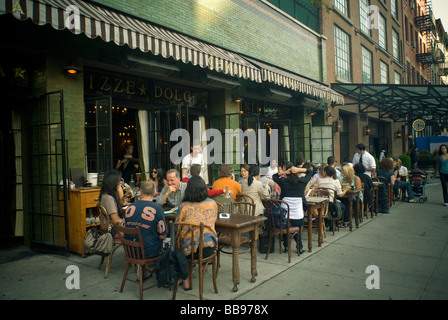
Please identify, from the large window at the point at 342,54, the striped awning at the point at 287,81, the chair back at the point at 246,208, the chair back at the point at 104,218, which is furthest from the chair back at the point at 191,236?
the large window at the point at 342,54

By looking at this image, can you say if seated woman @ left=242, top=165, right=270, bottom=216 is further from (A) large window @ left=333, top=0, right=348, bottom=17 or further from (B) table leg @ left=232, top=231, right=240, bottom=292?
(A) large window @ left=333, top=0, right=348, bottom=17

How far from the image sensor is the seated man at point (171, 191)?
5121 mm

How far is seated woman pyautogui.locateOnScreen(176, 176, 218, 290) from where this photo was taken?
3947 mm

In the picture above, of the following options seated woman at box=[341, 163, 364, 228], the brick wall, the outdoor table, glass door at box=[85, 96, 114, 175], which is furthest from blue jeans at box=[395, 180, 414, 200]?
glass door at box=[85, 96, 114, 175]

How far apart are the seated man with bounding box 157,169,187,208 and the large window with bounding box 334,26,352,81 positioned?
13046 mm

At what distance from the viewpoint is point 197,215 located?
3.95 metres

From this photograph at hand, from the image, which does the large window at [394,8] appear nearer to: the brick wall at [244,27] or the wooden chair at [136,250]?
the brick wall at [244,27]

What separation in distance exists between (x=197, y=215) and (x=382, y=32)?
76.1 ft

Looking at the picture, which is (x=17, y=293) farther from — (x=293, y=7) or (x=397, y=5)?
(x=397, y=5)

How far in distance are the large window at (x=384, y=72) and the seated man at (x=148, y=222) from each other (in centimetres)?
2185

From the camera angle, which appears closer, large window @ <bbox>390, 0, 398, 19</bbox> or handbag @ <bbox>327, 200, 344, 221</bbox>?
handbag @ <bbox>327, 200, 344, 221</bbox>

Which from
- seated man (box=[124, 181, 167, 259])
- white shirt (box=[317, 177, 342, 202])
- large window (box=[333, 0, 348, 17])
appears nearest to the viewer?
seated man (box=[124, 181, 167, 259])

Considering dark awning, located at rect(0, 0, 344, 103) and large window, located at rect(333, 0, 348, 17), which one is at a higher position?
large window, located at rect(333, 0, 348, 17)
